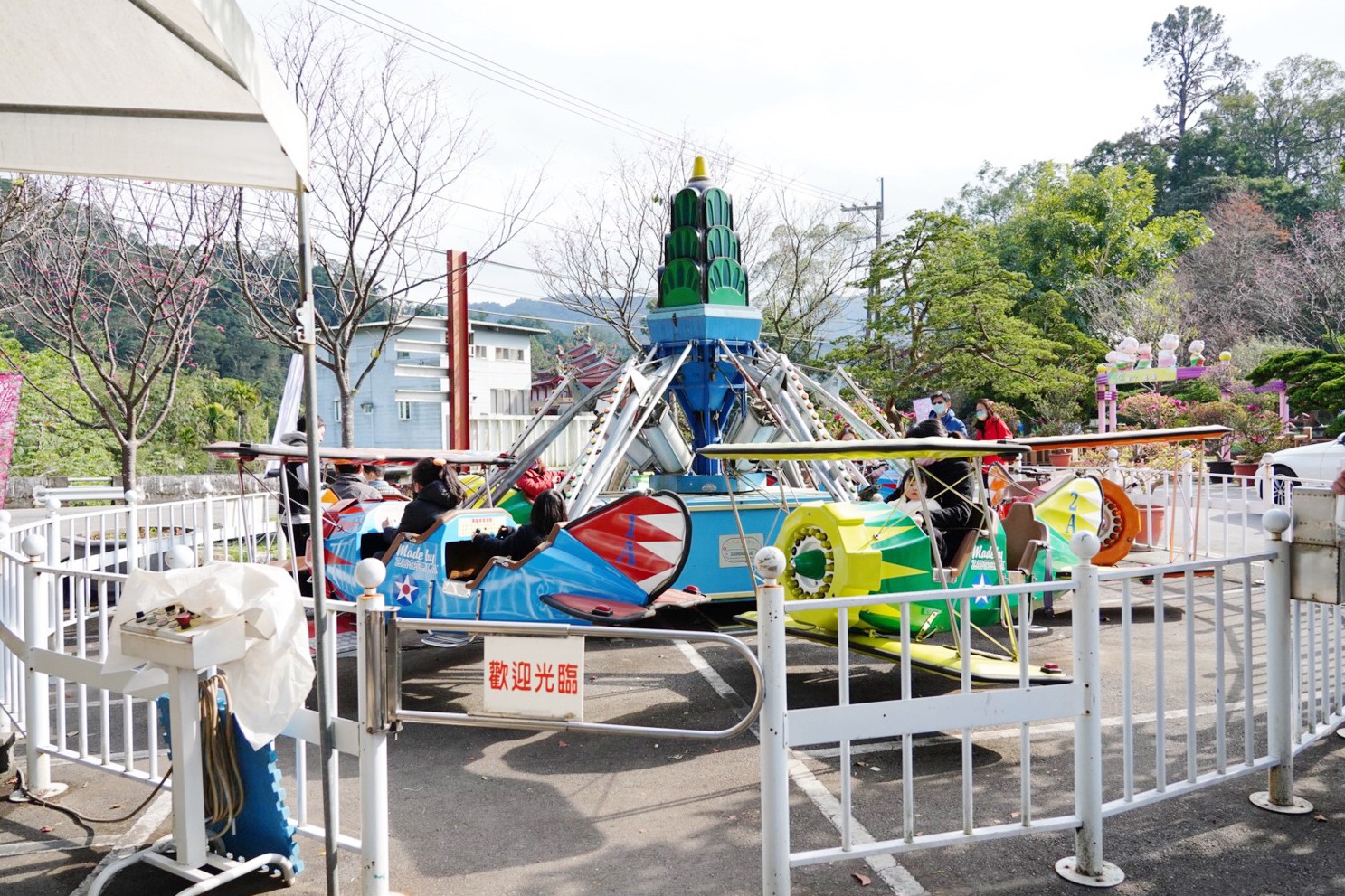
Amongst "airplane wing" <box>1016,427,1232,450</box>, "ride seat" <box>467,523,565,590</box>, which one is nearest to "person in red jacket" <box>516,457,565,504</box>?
"ride seat" <box>467,523,565,590</box>

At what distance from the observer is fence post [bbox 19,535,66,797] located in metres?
4.36

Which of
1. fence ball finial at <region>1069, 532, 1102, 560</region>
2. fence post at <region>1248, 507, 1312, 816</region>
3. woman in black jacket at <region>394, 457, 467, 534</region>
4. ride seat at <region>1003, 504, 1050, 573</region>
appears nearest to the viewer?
fence ball finial at <region>1069, 532, 1102, 560</region>

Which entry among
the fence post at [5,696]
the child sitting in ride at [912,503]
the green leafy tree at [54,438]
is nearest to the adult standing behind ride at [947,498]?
the child sitting in ride at [912,503]

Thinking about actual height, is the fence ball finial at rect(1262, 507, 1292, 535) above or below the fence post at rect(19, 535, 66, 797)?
above

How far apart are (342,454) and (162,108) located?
13.1ft

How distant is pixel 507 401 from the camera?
1905 inches

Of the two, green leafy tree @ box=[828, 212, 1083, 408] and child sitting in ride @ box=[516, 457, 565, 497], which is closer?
child sitting in ride @ box=[516, 457, 565, 497]

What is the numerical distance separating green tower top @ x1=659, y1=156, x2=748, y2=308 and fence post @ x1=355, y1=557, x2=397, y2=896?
Result: 304 inches

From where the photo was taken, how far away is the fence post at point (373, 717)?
10.8 ft

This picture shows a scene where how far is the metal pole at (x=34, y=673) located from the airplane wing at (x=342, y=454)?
231 centimetres

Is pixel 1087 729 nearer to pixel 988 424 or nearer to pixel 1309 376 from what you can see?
pixel 988 424

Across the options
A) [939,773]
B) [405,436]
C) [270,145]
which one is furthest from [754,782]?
[405,436]

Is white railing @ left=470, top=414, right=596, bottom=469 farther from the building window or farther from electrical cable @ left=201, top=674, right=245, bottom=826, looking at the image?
the building window

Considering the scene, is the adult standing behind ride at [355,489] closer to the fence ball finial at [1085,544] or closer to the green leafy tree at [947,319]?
the fence ball finial at [1085,544]
